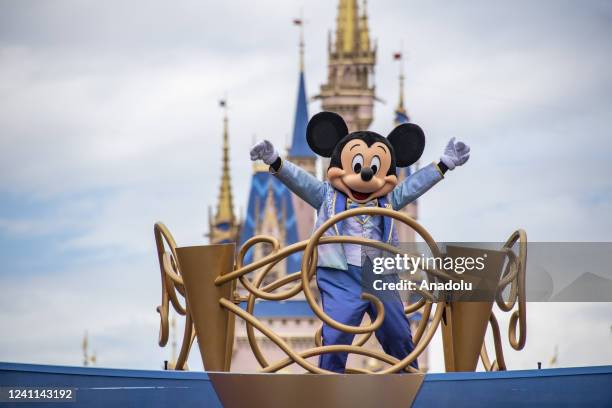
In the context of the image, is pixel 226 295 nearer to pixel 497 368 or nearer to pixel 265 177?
pixel 497 368

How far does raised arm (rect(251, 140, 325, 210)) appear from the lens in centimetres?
873

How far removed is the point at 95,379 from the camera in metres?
8.10

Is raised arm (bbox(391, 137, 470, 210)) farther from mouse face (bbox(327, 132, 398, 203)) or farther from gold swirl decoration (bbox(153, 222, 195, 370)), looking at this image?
gold swirl decoration (bbox(153, 222, 195, 370))

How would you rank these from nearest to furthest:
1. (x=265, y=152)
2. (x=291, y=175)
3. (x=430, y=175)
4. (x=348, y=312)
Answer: (x=348, y=312) → (x=265, y=152) → (x=291, y=175) → (x=430, y=175)

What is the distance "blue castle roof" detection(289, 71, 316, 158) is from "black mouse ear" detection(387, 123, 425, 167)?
39144 mm

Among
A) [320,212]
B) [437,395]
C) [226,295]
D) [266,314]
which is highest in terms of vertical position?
[266,314]

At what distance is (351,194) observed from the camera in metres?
8.91

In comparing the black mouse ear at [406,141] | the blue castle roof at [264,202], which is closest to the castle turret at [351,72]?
the blue castle roof at [264,202]

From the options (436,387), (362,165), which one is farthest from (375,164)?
(436,387)

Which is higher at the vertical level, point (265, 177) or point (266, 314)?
point (265, 177)

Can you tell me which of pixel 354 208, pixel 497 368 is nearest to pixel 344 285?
pixel 354 208

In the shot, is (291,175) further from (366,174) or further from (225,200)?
(225,200)

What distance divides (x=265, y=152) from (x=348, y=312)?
98 cm

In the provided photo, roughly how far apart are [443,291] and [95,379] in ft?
6.14
